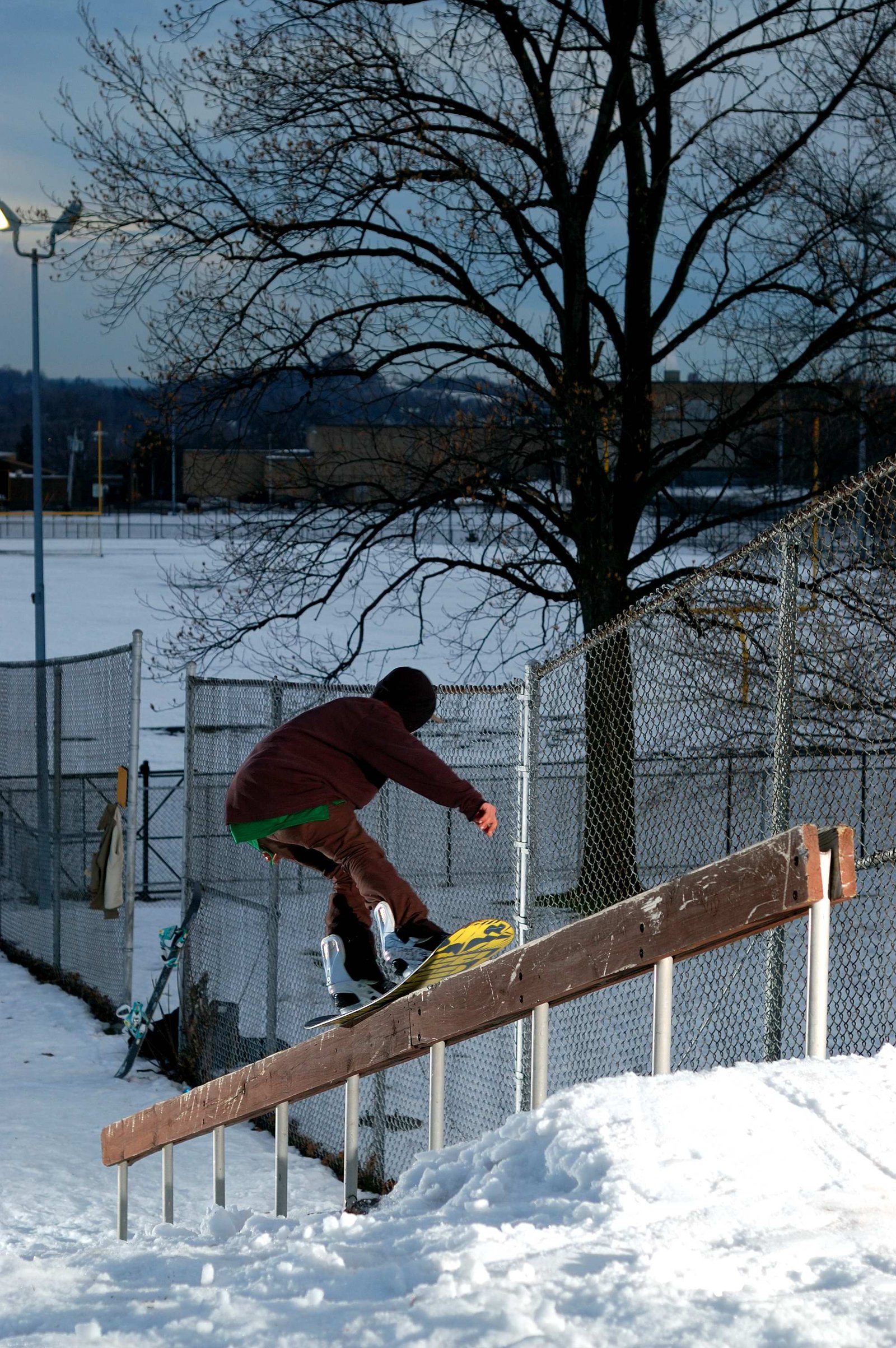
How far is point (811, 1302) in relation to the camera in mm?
2836

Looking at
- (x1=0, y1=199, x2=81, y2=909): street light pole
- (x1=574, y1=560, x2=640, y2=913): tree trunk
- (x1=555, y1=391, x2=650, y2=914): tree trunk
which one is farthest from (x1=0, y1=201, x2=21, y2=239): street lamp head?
(x1=574, y1=560, x2=640, y2=913): tree trunk

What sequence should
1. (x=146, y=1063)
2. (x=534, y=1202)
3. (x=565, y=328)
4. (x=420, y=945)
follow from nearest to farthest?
(x=534, y=1202) < (x=420, y=945) < (x=146, y=1063) < (x=565, y=328)

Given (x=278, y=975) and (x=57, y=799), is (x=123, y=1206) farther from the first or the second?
(x=57, y=799)

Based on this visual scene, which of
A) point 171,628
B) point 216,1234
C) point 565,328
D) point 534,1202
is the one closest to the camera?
point 534,1202

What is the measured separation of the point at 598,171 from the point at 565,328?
1.85 metres

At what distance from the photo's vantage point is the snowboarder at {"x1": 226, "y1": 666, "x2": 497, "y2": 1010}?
527 cm

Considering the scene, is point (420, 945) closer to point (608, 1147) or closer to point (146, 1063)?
point (608, 1147)

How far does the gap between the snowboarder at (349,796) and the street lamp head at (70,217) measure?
40.9 ft

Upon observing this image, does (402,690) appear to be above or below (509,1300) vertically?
above

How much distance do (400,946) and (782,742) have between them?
1615 millimetres

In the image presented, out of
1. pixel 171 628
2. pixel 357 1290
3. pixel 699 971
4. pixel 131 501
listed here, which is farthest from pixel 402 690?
pixel 131 501

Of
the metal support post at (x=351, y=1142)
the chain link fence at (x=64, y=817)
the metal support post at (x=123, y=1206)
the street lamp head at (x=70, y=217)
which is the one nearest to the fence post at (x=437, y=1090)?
the metal support post at (x=351, y=1142)

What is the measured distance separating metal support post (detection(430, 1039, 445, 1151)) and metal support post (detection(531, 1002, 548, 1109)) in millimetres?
312

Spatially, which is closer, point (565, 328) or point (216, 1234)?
point (216, 1234)
